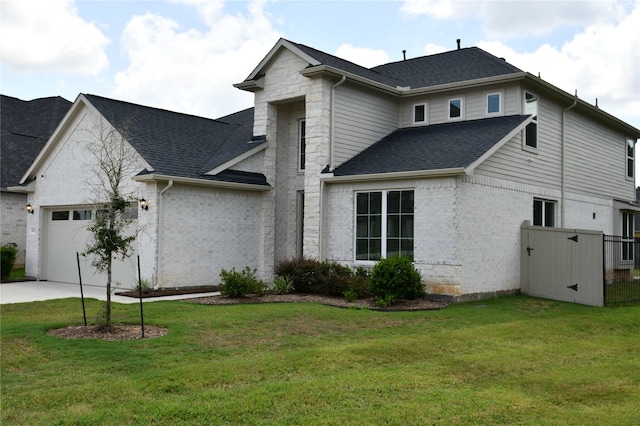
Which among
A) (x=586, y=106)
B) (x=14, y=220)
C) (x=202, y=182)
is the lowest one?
(x=14, y=220)

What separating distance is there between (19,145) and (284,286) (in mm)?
16963

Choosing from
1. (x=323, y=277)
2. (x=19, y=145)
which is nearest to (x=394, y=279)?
(x=323, y=277)

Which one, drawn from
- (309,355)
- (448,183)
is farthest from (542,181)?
(309,355)

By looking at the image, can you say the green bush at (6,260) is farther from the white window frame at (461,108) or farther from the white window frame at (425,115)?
the white window frame at (461,108)

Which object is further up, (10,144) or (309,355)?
(10,144)

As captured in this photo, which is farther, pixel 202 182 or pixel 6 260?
pixel 6 260

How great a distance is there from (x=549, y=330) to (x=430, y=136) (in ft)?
26.6

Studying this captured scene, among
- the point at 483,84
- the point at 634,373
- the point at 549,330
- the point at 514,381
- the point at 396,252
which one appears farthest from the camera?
the point at 483,84

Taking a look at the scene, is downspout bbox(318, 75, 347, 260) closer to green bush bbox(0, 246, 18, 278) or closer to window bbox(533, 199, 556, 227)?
window bbox(533, 199, 556, 227)

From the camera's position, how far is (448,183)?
555 inches

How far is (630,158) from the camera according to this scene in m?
23.9

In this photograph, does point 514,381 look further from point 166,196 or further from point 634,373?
point 166,196

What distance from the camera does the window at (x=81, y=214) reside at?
18375 mm

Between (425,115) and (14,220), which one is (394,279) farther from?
(14,220)
